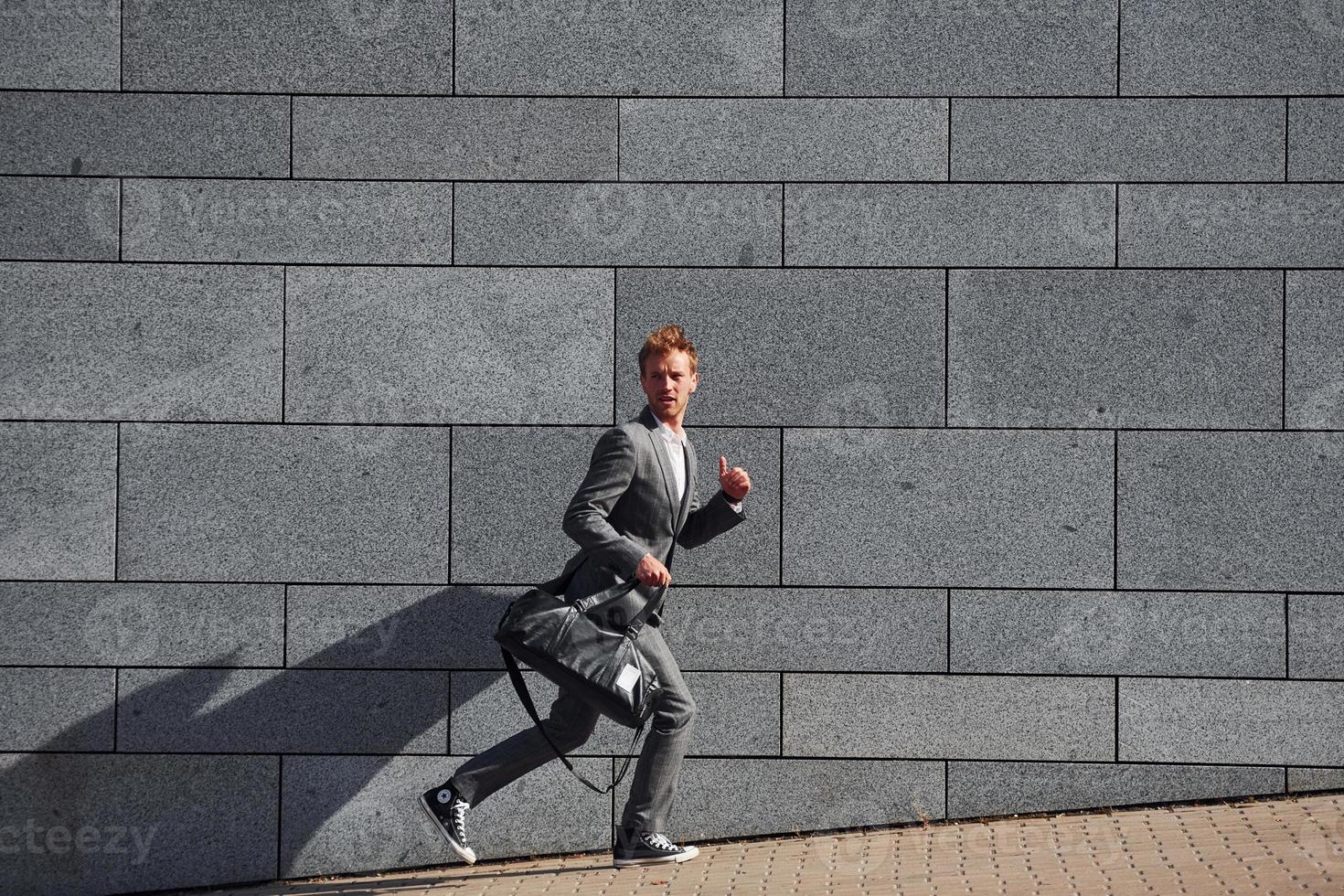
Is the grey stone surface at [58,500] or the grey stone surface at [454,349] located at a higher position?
the grey stone surface at [454,349]

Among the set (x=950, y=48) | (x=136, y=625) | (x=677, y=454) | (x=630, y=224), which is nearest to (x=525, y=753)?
(x=677, y=454)

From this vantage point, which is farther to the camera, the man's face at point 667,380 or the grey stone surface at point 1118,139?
the grey stone surface at point 1118,139

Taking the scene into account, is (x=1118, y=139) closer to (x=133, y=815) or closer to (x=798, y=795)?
(x=798, y=795)

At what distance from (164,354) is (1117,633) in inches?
187

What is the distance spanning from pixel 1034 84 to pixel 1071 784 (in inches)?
131

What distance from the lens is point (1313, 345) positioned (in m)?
5.44

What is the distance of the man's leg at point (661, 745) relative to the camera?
15.4 ft

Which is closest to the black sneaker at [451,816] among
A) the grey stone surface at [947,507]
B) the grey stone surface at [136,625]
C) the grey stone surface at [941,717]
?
the grey stone surface at [136,625]

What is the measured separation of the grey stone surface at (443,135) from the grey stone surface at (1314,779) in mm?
4409

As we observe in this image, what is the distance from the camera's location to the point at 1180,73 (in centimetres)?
546

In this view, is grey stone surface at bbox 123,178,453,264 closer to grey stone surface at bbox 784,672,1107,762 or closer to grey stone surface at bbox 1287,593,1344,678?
grey stone surface at bbox 784,672,1107,762

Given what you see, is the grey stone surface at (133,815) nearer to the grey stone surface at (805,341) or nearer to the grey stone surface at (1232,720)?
the grey stone surface at (805,341)

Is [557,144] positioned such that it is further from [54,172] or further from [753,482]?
[54,172]

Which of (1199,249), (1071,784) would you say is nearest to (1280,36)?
(1199,249)
